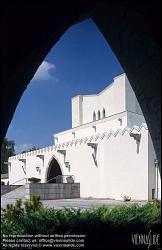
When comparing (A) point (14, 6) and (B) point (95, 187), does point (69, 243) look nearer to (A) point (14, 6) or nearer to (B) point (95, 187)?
(A) point (14, 6)

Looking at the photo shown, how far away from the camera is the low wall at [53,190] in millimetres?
24469

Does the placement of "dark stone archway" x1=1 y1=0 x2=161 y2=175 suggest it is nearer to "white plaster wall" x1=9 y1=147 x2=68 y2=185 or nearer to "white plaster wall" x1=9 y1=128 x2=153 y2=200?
"white plaster wall" x1=9 y1=128 x2=153 y2=200

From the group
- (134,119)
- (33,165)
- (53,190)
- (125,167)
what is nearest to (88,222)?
(125,167)

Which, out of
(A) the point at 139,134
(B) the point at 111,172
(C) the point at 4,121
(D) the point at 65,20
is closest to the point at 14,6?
(D) the point at 65,20

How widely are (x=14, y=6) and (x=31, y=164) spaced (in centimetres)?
3246

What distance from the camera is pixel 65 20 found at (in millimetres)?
3338

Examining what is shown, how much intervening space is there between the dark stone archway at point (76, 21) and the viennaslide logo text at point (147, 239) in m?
1.77

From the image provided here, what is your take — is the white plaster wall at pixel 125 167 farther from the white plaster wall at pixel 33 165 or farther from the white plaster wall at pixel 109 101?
the white plaster wall at pixel 109 101

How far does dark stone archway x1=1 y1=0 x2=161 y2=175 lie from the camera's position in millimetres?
3002

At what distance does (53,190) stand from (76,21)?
22371 millimetres

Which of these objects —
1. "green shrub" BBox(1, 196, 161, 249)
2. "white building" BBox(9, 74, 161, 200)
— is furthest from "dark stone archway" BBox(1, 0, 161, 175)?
"white building" BBox(9, 74, 161, 200)

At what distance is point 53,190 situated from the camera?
25156mm

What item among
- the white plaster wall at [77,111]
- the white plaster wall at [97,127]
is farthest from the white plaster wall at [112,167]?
the white plaster wall at [77,111]

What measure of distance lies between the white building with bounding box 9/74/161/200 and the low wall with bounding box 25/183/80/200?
0.55 meters
